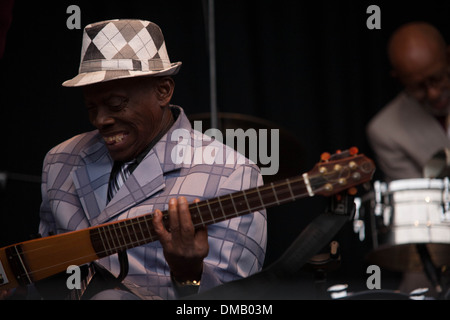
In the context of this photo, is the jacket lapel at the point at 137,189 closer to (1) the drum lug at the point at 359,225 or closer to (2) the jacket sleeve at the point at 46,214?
(2) the jacket sleeve at the point at 46,214

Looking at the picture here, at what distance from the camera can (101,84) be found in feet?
6.34

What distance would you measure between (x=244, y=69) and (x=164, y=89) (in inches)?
47.0

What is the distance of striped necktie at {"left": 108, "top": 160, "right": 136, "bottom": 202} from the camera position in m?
2.07

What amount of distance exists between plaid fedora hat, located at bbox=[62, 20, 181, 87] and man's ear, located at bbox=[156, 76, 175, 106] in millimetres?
43

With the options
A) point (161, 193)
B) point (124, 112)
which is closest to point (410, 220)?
point (161, 193)

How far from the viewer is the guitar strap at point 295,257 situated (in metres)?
1.47

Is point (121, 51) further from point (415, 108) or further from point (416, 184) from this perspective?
point (415, 108)

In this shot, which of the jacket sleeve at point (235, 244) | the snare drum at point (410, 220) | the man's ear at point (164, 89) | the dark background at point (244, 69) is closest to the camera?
the jacket sleeve at point (235, 244)

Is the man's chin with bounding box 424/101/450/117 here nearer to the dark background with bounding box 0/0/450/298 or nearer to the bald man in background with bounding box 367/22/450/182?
the bald man in background with bounding box 367/22/450/182

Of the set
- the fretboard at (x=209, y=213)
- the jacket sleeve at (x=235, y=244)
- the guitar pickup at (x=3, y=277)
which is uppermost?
the fretboard at (x=209, y=213)

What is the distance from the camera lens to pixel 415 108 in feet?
9.41

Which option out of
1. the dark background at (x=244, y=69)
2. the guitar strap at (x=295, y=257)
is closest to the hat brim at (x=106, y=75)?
the guitar strap at (x=295, y=257)

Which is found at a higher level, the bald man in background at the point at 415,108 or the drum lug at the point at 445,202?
the bald man in background at the point at 415,108
